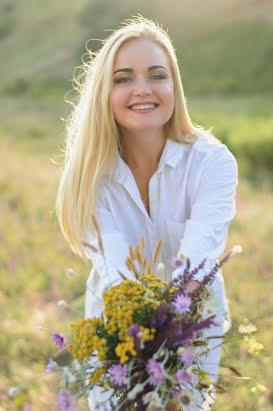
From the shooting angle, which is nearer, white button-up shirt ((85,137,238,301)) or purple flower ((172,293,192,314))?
purple flower ((172,293,192,314))

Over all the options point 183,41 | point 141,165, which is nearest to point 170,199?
point 141,165

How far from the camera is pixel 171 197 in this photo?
7.81 feet

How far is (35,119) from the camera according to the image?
1428cm

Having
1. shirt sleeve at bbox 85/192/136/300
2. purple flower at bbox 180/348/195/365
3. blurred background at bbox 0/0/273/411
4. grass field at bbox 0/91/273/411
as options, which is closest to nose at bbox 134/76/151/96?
shirt sleeve at bbox 85/192/136/300

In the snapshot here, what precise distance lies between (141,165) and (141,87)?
0.51m

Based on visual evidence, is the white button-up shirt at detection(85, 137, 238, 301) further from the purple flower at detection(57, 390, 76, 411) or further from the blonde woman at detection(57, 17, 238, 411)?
the purple flower at detection(57, 390, 76, 411)

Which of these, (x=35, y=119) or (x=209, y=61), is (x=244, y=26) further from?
(x=35, y=119)

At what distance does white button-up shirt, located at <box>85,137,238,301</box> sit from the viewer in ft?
7.13

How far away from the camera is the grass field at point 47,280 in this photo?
3225 mm

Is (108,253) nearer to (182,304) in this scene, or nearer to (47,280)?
(182,304)

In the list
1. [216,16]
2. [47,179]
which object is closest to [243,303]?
[47,179]

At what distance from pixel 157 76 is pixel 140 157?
0.46 meters

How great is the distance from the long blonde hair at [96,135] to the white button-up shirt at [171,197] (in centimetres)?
7

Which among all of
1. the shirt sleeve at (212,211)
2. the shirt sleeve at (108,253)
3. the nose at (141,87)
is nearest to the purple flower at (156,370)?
the shirt sleeve at (108,253)
